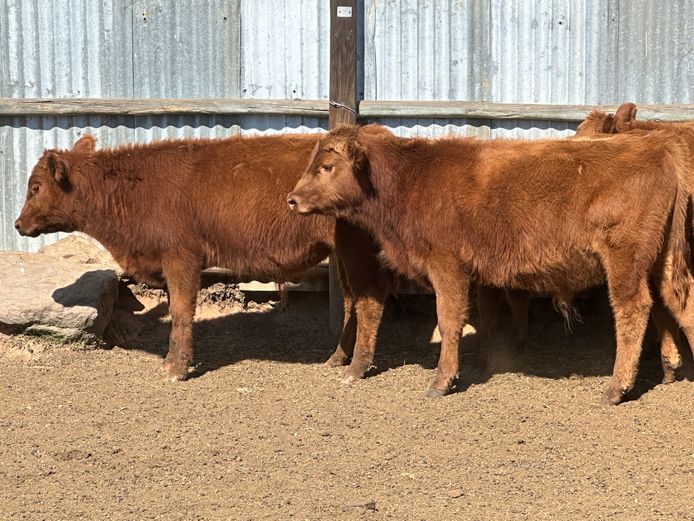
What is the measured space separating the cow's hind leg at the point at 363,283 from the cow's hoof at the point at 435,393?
32.8 inches

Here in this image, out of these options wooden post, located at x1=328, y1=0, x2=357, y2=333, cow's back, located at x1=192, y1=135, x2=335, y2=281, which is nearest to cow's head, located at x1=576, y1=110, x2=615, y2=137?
wooden post, located at x1=328, y1=0, x2=357, y2=333

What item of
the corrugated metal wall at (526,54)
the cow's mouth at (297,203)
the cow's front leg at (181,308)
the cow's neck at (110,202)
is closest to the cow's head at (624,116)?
the corrugated metal wall at (526,54)

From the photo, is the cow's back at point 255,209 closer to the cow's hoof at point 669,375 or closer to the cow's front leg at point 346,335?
the cow's front leg at point 346,335

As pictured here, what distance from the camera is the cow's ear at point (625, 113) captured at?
9047 mm

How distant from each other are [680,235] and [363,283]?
8.58 ft

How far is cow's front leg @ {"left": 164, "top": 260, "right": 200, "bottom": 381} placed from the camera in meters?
8.93

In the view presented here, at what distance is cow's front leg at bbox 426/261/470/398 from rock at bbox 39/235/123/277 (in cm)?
364

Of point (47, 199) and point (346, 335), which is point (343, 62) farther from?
point (47, 199)

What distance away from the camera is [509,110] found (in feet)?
32.5

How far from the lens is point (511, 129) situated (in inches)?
395

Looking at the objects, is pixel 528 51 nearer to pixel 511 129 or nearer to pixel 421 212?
pixel 511 129

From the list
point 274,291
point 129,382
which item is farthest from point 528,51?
point 129,382

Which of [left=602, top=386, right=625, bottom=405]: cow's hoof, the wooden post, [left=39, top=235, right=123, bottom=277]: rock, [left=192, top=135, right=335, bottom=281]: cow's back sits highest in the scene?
the wooden post

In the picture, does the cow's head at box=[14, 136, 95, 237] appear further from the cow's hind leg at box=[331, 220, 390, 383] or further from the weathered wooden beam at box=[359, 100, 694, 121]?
the weathered wooden beam at box=[359, 100, 694, 121]
